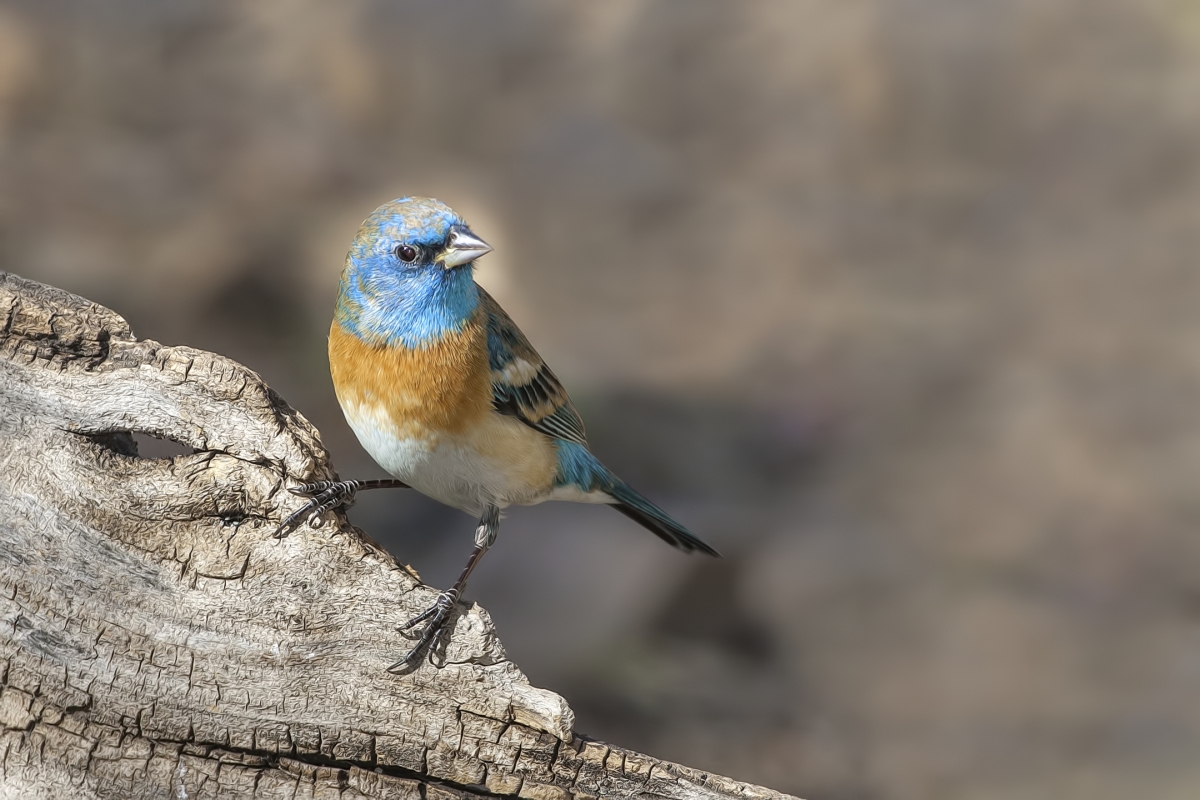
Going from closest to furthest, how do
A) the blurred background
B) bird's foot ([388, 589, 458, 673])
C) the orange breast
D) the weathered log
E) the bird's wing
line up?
the weathered log → bird's foot ([388, 589, 458, 673]) → the orange breast → the bird's wing → the blurred background

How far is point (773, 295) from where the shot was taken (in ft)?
24.7

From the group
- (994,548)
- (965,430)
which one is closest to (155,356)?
(994,548)

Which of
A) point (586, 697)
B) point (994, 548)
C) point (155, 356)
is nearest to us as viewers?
point (155, 356)

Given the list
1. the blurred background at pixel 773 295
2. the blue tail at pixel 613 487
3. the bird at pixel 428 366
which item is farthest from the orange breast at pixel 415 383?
the blurred background at pixel 773 295

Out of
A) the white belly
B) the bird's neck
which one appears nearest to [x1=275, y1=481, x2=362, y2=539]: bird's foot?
the white belly

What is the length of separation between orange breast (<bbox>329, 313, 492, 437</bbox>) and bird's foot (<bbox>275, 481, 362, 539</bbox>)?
322 mm

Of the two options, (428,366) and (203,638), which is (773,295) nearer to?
(428,366)

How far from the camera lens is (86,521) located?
9.29 ft

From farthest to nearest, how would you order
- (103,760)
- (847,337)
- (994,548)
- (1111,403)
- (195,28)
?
(195,28), (847,337), (1111,403), (994,548), (103,760)

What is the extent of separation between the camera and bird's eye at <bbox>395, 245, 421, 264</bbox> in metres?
3.39

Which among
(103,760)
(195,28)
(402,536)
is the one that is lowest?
(103,760)

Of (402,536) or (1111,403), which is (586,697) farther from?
(1111,403)

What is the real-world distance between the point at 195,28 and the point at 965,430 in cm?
560

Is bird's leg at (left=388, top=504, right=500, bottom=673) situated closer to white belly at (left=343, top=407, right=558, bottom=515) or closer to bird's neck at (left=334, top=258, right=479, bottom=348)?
white belly at (left=343, top=407, right=558, bottom=515)
